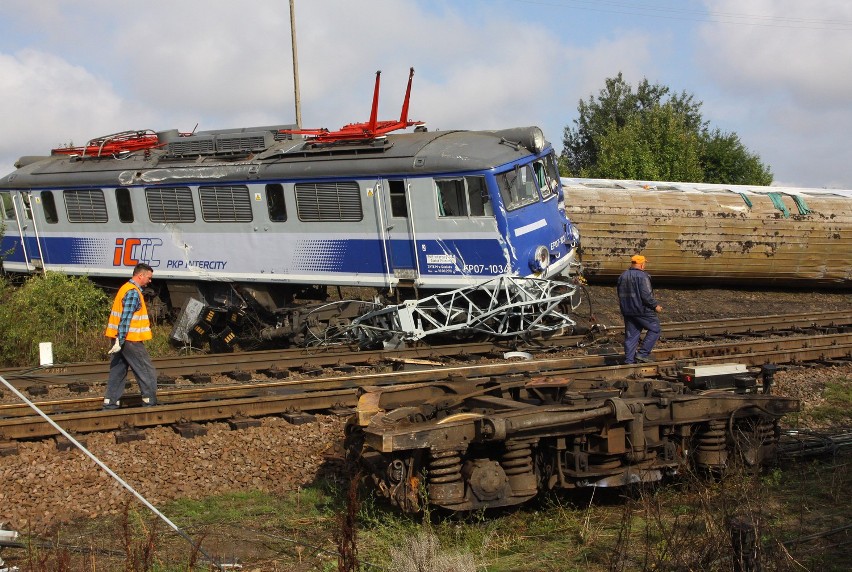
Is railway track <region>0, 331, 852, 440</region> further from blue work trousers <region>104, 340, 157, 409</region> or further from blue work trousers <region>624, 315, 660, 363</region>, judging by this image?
blue work trousers <region>624, 315, 660, 363</region>

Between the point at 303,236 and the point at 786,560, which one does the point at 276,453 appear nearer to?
the point at 786,560

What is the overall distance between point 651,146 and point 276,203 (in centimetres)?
2420

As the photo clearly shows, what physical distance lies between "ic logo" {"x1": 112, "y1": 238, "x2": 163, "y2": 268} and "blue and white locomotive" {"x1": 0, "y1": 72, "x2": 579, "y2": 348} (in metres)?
0.03

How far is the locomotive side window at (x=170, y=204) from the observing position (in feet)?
52.9

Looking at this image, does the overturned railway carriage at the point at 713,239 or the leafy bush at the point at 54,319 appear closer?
the leafy bush at the point at 54,319

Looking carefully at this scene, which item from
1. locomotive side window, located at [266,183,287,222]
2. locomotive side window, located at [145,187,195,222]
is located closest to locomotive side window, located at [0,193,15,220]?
locomotive side window, located at [145,187,195,222]

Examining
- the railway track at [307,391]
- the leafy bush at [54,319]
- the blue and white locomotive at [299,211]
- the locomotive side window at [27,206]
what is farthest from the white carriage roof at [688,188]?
the locomotive side window at [27,206]

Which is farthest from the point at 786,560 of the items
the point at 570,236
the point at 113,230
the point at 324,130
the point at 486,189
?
the point at 113,230

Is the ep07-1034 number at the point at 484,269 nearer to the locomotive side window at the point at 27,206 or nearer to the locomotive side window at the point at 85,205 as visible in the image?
the locomotive side window at the point at 85,205

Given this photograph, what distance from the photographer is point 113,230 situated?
17172 millimetres

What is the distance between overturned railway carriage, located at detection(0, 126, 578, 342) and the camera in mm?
13750

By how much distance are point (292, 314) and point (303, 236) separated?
130 centimetres

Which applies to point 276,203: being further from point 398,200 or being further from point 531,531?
point 531,531

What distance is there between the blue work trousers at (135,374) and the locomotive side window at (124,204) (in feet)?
26.9
